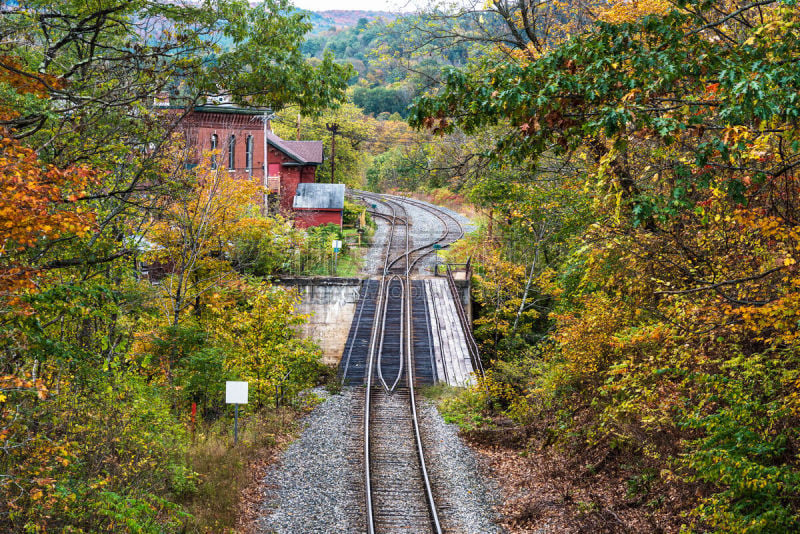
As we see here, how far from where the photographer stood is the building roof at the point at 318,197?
3947cm

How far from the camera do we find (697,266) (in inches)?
363

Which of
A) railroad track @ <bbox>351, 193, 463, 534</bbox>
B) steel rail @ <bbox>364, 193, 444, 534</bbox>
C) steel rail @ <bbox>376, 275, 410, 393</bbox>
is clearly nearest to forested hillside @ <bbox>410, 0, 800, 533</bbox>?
steel rail @ <bbox>364, 193, 444, 534</bbox>

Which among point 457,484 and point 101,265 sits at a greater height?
point 101,265

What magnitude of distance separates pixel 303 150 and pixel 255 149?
8614 millimetres

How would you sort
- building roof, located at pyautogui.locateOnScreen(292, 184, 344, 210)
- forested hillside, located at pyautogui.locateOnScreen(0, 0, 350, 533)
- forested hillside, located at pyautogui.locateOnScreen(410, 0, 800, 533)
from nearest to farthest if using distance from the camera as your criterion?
Answer: forested hillside, located at pyautogui.locateOnScreen(410, 0, 800, 533), forested hillside, located at pyautogui.locateOnScreen(0, 0, 350, 533), building roof, located at pyautogui.locateOnScreen(292, 184, 344, 210)

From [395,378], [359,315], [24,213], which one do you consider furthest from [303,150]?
[24,213]

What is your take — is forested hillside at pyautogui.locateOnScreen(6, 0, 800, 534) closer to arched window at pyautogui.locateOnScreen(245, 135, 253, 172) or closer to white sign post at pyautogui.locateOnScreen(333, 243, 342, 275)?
white sign post at pyautogui.locateOnScreen(333, 243, 342, 275)

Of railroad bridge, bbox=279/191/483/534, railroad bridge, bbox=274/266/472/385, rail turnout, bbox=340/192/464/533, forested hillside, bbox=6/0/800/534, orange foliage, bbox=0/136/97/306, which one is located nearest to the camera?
orange foliage, bbox=0/136/97/306

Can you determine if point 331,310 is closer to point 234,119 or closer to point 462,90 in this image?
point 234,119

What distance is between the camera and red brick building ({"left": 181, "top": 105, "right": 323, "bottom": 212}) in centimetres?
3155

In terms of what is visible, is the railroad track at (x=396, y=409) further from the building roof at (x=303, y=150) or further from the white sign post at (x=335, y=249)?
the building roof at (x=303, y=150)

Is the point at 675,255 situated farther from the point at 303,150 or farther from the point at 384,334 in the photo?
the point at 303,150

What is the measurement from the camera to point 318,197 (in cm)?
4012

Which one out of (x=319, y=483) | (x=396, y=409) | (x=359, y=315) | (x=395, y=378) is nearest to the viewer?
(x=319, y=483)
